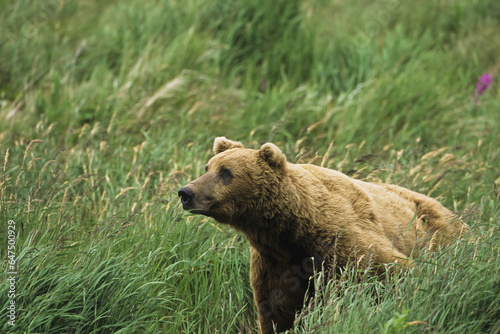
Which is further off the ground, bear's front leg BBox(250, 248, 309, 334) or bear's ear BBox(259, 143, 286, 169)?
bear's ear BBox(259, 143, 286, 169)

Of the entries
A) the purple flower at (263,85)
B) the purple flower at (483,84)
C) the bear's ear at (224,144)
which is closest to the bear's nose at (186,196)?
the bear's ear at (224,144)

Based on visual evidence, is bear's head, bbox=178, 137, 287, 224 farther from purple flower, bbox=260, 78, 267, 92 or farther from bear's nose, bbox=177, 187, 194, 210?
purple flower, bbox=260, 78, 267, 92

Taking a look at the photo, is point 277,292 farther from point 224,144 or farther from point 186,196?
point 224,144

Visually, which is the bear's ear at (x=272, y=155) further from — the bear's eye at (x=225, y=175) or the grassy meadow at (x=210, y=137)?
the grassy meadow at (x=210, y=137)

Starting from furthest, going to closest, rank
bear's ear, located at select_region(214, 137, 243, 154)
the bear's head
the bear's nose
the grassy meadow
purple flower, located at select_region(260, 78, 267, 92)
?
purple flower, located at select_region(260, 78, 267, 92), bear's ear, located at select_region(214, 137, 243, 154), the bear's head, the bear's nose, the grassy meadow

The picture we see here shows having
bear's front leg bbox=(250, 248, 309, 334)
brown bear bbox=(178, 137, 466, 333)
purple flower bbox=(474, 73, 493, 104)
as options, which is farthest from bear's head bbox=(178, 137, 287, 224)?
purple flower bbox=(474, 73, 493, 104)

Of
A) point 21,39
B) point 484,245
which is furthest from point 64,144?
point 484,245

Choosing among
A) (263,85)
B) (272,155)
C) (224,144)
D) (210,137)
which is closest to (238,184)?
(272,155)

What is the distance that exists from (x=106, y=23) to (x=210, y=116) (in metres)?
2.69

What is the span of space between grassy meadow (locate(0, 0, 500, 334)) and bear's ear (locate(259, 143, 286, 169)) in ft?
2.87

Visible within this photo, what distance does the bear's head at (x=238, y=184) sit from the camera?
3973 millimetres

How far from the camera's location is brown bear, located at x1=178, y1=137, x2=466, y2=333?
391 cm

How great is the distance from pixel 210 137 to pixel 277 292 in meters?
2.85

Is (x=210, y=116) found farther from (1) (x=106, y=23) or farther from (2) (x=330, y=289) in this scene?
(2) (x=330, y=289)
